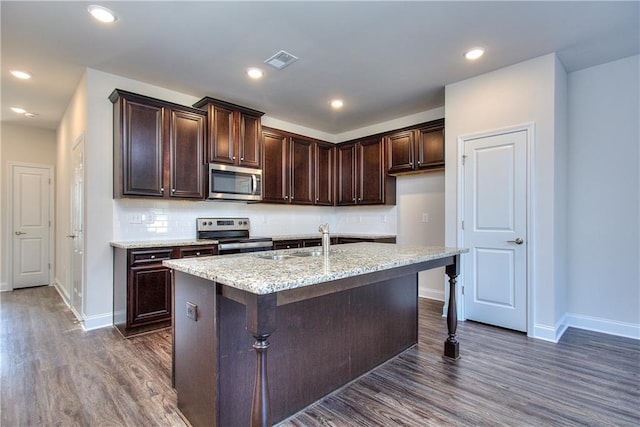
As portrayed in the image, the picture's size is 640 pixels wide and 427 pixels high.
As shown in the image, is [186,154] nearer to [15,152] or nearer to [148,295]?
[148,295]

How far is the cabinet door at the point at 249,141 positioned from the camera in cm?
411

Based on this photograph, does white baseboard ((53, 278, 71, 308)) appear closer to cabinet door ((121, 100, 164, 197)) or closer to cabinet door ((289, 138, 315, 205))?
cabinet door ((121, 100, 164, 197))

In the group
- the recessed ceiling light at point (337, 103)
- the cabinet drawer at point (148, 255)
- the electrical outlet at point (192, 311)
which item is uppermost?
the recessed ceiling light at point (337, 103)

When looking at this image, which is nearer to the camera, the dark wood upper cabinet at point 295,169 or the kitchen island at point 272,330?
the kitchen island at point 272,330

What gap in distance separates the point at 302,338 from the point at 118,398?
1.25 metres

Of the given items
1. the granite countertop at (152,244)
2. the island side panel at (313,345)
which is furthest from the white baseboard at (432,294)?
the granite countertop at (152,244)

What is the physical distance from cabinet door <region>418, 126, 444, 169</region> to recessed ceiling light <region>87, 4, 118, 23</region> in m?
3.49

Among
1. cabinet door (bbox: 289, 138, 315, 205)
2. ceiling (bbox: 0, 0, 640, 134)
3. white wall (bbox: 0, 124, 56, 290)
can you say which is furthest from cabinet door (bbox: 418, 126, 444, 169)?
white wall (bbox: 0, 124, 56, 290)

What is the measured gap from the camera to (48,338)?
118 inches

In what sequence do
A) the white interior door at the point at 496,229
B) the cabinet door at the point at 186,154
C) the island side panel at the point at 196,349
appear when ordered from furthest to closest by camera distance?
the cabinet door at the point at 186,154, the white interior door at the point at 496,229, the island side panel at the point at 196,349

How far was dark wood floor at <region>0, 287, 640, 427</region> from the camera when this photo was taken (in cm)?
183

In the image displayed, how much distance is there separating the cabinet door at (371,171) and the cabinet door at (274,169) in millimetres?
1198

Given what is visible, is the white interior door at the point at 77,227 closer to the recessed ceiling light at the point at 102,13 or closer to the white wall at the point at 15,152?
the recessed ceiling light at the point at 102,13

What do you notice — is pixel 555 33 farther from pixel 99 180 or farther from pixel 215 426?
pixel 99 180
